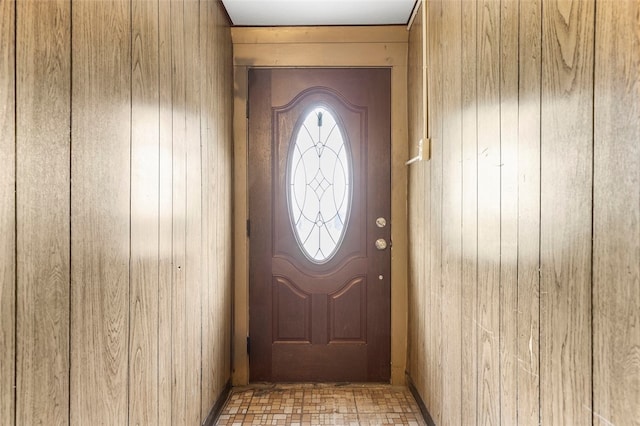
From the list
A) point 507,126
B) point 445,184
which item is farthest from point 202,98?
point 507,126

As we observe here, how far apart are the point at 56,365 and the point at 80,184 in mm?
447

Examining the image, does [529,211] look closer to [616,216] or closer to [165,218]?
[616,216]

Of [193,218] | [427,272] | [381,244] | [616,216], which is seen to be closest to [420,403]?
[427,272]

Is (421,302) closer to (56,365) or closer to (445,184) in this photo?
(445,184)

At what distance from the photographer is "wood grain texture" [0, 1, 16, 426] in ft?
3.07

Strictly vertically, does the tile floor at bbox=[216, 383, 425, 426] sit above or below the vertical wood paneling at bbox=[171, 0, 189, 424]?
below

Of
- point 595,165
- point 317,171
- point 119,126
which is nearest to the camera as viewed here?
point 595,165

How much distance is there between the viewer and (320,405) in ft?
9.45

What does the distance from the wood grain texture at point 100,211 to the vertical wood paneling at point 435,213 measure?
146cm

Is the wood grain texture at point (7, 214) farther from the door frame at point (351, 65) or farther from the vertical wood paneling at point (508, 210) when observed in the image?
the door frame at point (351, 65)

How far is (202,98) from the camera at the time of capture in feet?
7.98

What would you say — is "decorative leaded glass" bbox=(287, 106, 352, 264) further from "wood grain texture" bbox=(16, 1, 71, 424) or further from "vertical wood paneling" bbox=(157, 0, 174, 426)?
"wood grain texture" bbox=(16, 1, 71, 424)

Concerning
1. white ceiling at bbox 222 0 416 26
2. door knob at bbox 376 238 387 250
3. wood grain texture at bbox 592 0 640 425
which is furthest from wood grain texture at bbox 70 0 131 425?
door knob at bbox 376 238 387 250

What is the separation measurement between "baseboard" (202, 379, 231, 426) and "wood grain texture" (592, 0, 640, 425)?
6.67 ft
